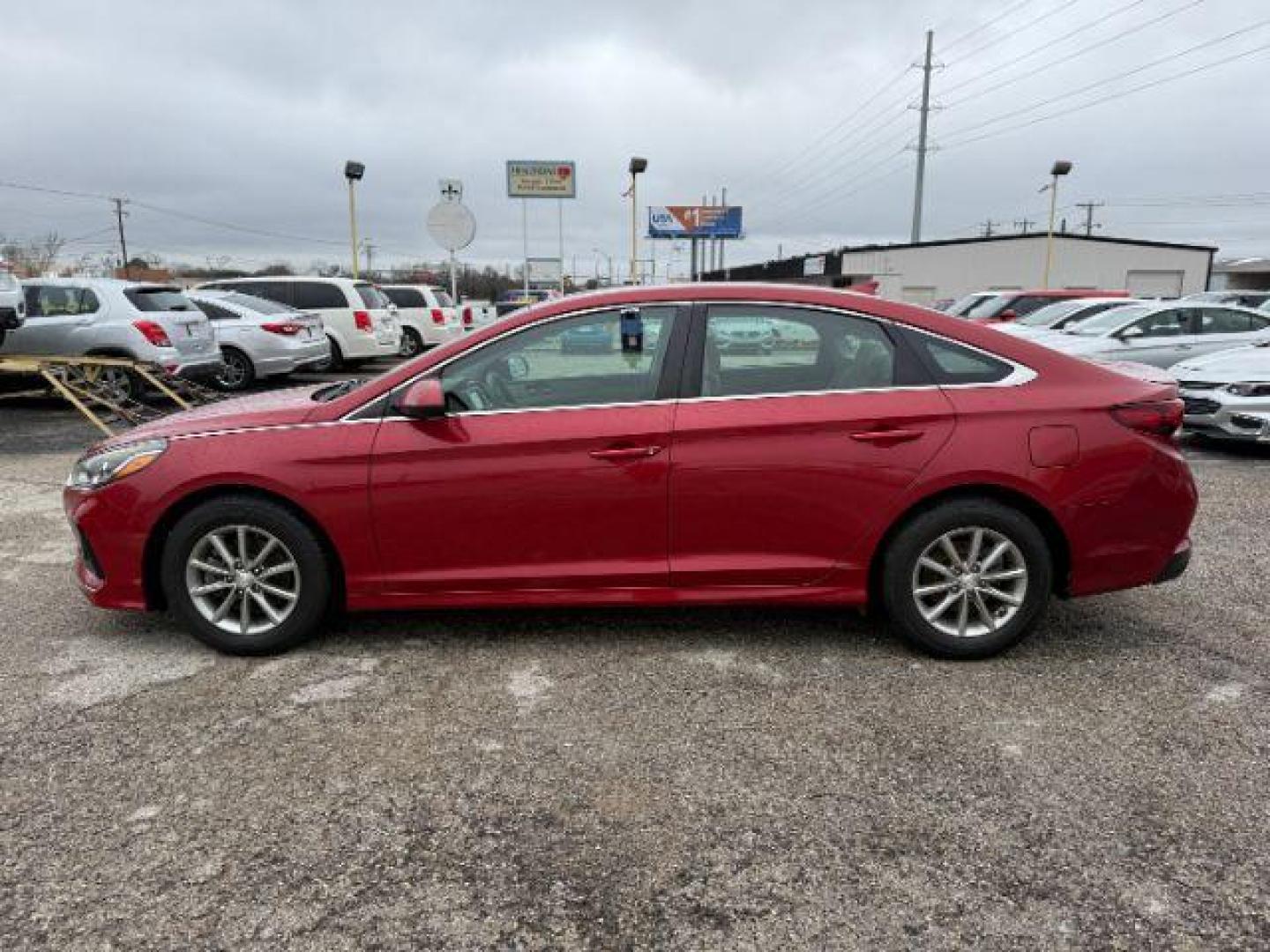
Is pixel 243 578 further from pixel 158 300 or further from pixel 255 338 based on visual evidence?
pixel 255 338

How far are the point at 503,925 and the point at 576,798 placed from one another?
0.57m

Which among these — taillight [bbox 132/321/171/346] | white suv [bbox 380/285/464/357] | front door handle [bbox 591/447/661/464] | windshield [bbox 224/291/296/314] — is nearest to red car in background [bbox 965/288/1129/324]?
white suv [bbox 380/285/464/357]

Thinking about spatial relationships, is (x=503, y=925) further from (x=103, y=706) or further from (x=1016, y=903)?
(x=103, y=706)

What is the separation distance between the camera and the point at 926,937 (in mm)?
2229

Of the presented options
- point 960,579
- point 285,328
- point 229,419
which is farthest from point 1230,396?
point 285,328

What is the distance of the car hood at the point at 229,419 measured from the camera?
3.76 m

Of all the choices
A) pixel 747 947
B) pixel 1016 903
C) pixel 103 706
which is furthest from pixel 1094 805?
pixel 103 706

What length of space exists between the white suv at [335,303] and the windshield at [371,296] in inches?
0.7

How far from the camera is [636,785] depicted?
2887 mm

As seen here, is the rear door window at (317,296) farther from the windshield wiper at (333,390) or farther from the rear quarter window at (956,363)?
the rear quarter window at (956,363)

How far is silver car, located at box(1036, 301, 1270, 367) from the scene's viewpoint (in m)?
11.7

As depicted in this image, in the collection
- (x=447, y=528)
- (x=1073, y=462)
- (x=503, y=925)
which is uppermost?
(x=1073, y=462)

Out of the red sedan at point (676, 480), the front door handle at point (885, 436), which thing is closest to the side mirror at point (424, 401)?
the red sedan at point (676, 480)

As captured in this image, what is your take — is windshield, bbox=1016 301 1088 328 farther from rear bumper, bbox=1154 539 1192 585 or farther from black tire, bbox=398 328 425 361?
black tire, bbox=398 328 425 361
